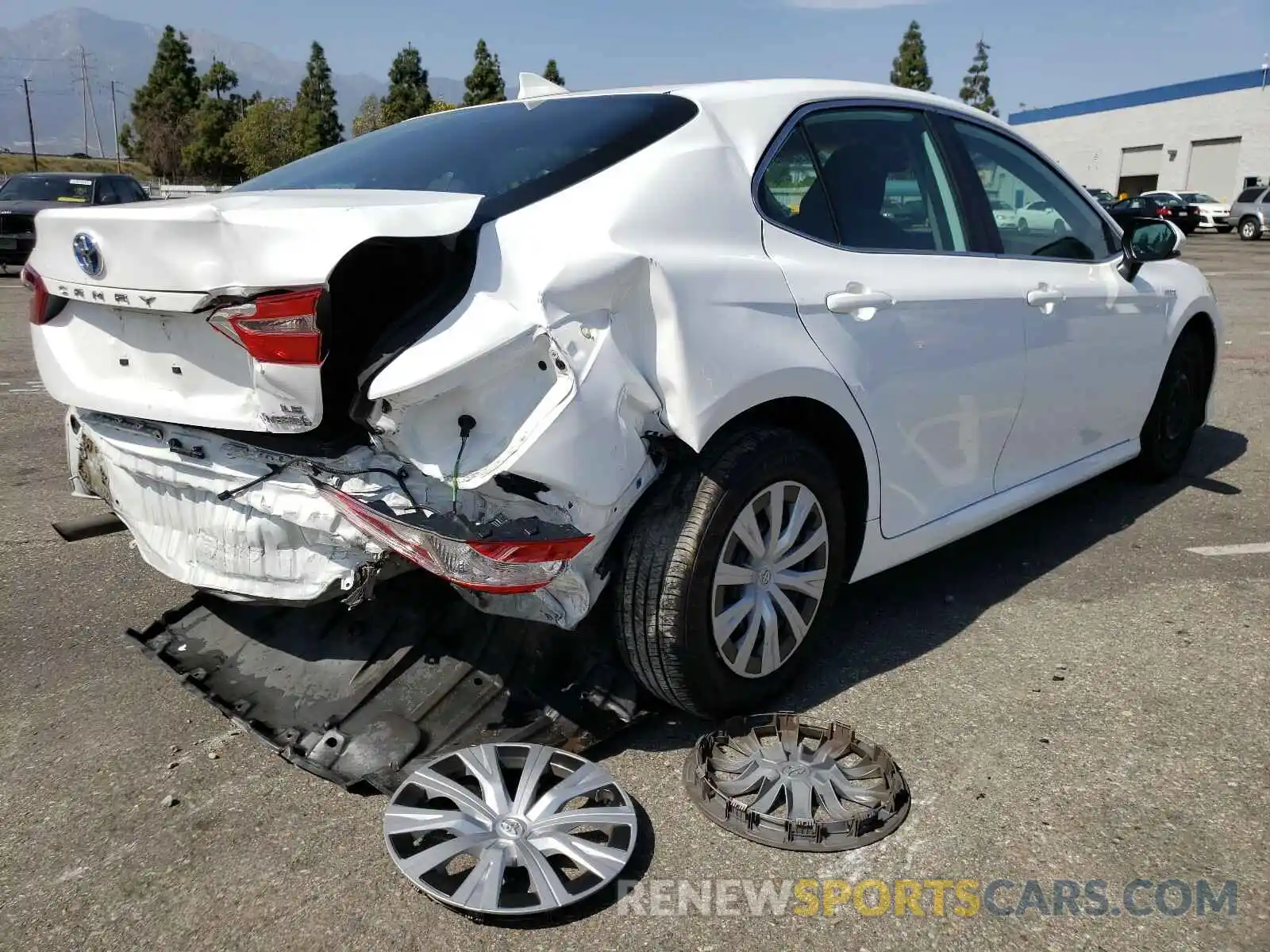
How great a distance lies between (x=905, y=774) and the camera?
2668mm

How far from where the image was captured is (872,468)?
302 cm

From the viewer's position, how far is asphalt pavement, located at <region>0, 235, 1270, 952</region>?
2.12m

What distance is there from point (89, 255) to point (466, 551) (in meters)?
1.25

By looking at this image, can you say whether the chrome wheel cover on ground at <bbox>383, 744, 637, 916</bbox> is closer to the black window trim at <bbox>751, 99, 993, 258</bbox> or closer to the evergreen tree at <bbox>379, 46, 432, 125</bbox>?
the black window trim at <bbox>751, 99, 993, 258</bbox>

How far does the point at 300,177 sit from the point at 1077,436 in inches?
120

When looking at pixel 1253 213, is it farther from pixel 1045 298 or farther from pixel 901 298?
pixel 901 298

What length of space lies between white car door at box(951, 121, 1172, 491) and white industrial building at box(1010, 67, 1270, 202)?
42613 millimetres

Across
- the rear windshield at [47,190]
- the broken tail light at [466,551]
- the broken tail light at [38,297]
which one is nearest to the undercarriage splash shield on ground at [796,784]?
the broken tail light at [466,551]

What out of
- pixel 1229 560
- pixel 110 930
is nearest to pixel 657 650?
pixel 110 930

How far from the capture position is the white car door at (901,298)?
2836 millimetres

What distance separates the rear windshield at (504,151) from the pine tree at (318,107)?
178ft

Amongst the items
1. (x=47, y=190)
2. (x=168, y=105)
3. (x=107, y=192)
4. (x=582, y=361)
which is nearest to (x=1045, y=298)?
(x=582, y=361)

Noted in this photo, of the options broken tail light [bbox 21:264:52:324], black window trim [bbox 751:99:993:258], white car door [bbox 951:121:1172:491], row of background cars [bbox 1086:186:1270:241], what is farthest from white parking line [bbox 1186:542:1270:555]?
row of background cars [bbox 1086:186:1270:241]

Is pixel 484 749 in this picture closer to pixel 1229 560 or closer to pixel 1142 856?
pixel 1142 856
